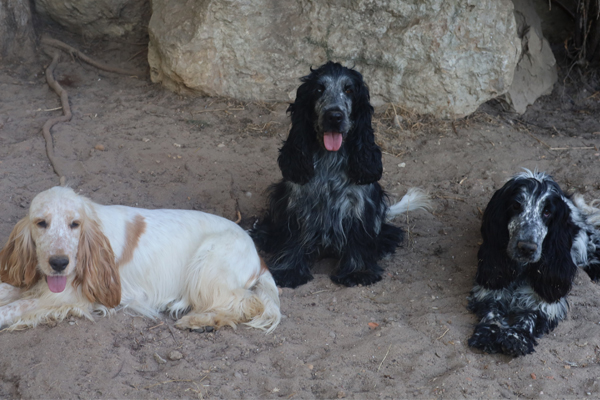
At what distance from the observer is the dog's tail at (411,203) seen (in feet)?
19.2

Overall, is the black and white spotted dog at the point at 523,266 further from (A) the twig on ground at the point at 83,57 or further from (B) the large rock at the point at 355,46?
(A) the twig on ground at the point at 83,57

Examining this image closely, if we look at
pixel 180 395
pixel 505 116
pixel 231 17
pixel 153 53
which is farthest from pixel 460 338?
pixel 153 53

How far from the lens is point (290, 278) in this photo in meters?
4.99

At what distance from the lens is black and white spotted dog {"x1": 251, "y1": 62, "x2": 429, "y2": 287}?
4.79 metres

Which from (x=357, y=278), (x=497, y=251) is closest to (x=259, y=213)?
(x=357, y=278)

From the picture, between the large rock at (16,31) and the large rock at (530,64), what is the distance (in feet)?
20.5

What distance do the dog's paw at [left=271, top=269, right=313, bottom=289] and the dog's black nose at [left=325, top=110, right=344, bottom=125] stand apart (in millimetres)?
1301

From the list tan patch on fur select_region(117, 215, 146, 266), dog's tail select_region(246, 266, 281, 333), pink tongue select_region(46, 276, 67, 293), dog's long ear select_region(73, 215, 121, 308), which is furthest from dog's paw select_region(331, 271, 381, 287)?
pink tongue select_region(46, 276, 67, 293)

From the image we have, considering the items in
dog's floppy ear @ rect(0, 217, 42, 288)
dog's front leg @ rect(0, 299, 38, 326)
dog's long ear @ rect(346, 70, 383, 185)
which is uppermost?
dog's long ear @ rect(346, 70, 383, 185)

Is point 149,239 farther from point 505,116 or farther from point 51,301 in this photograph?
point 505,116

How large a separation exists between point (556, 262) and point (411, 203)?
1790 mm

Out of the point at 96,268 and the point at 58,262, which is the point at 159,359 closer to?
the point at 96,268

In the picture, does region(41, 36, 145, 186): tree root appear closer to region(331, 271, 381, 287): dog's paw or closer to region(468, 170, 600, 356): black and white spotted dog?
region(331, 271, 381, 287): dog's paw

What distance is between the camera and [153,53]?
300 inches
